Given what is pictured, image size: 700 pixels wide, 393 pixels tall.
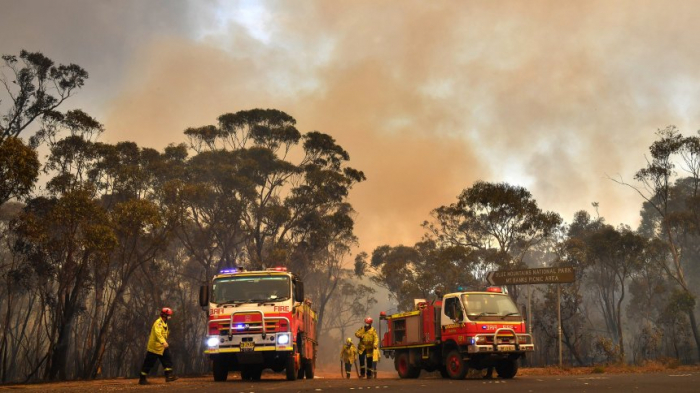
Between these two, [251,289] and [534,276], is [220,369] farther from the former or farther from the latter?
[534,276]

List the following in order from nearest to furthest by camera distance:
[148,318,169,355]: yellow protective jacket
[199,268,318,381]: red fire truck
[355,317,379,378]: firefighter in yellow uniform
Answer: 1. [148,318,169,355]: yellow protective jacket
2. [199,268,318,381]: red fire truck
3. [355,317,379,378]: firefighter in yellow uniform

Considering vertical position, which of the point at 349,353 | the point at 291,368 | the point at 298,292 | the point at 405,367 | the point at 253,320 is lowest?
the point at 405,367

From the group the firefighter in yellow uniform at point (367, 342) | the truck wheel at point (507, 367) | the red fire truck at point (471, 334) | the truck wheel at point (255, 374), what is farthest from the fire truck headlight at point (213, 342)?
the truck wheel at point (507, 367)

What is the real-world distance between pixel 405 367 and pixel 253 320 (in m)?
7.91

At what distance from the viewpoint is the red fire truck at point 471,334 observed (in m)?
19.3

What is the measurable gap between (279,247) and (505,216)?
1653cm

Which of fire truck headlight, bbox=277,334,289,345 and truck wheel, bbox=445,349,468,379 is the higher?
fire truck headlight, bbox=277,334,289,345

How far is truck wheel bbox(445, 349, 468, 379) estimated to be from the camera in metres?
19.8

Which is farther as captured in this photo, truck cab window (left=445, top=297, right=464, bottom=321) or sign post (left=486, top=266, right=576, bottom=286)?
sign post (left=486, top=266, right=576, bottom=286)

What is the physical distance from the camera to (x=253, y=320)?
711 inches

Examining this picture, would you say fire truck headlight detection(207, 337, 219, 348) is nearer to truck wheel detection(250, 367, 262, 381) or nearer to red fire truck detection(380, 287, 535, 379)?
truck wheel detection(250, 367, 262, 381)

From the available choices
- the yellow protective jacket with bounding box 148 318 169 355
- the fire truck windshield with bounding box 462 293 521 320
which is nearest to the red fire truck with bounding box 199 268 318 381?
the yellow protective jacket with bounding box 148 318 169 355

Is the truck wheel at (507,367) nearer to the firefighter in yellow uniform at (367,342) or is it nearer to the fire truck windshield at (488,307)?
the fire truck windshield at (488,307)

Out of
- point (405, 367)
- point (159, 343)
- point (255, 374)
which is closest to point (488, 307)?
point (405, 367)
